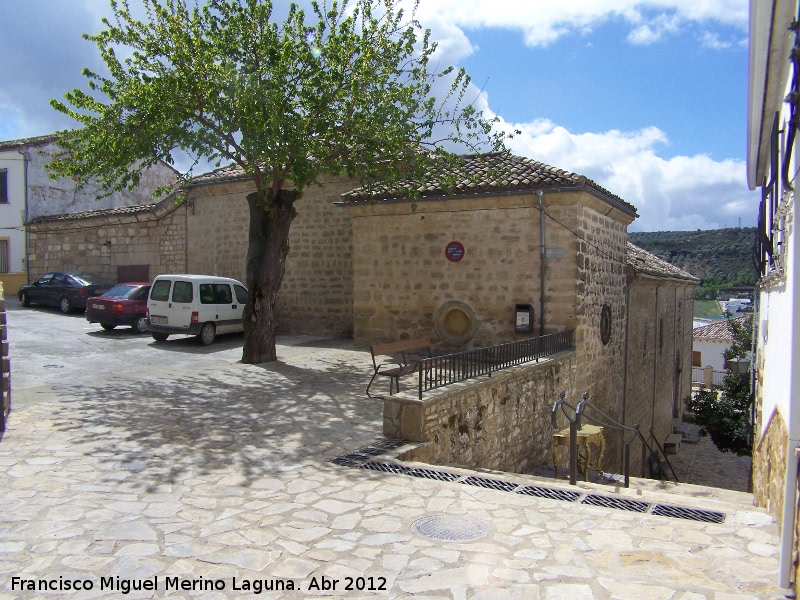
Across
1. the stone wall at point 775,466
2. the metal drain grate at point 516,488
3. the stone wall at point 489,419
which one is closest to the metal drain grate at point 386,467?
the metal drain grate at point 516,488

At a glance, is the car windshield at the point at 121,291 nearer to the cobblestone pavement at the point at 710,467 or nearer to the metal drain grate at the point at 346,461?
the metal drain grate at the point at 346,461

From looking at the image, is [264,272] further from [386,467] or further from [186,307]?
[386,467]

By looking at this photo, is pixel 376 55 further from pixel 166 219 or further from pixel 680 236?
pixel 680 236

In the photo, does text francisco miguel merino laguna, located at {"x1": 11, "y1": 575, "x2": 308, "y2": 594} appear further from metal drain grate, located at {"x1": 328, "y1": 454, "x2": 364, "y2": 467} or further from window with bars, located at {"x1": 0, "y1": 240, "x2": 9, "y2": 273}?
window with bars, located at {"x1": 0, "y1": 240, "x2": 9, "y2": 273}

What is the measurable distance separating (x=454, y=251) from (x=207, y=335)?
599cm

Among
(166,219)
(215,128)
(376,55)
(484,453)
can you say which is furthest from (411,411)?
(166,219)

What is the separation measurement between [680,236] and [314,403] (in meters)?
67.5

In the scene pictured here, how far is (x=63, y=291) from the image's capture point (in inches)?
765

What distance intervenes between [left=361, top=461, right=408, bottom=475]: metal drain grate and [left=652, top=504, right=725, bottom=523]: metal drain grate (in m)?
2.23

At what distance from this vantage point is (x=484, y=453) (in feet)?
26.9

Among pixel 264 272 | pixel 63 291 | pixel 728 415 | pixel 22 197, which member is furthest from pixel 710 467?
pixel 22 197

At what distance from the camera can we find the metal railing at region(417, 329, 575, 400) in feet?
24.3

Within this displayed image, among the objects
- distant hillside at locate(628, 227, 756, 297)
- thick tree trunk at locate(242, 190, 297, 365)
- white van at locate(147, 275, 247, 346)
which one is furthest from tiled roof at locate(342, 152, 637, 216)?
distant hillside at locate(628, 227, 756, 297)

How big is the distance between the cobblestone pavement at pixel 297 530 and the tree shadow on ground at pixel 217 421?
40 millimetres
